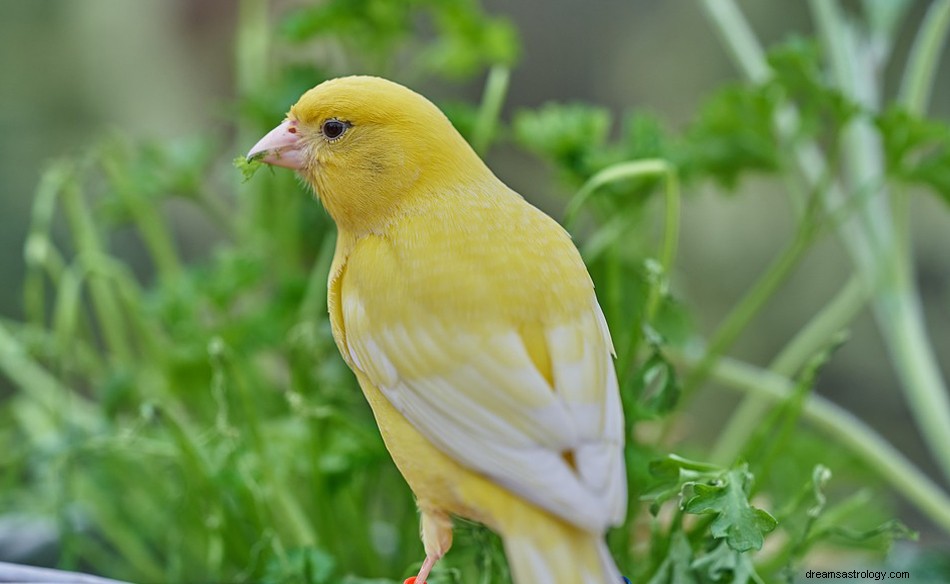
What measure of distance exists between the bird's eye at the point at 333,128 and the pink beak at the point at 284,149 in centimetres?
2

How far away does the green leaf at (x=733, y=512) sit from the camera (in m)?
0.62

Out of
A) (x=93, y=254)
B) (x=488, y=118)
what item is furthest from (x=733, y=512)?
(x=93, y=254)

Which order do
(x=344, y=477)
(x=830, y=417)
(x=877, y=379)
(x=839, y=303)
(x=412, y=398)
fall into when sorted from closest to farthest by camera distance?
(x=412, y=398), (x=344, y=477), (x=830, y=417), (x=839, y=303), (x=877, y=379)

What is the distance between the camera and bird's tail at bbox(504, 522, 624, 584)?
0.52 metres

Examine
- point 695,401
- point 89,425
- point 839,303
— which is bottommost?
point 695,401

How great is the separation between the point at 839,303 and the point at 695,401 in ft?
4.96

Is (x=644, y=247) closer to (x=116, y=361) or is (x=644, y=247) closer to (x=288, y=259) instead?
(x=288, y=259)

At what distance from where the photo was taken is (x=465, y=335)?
578 millimetres

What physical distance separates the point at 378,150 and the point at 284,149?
0.07 metres

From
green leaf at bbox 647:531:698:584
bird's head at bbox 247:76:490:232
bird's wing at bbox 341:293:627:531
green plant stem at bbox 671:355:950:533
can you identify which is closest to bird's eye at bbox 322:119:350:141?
bird's head at bbox 247:76:490:232

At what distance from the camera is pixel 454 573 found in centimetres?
67

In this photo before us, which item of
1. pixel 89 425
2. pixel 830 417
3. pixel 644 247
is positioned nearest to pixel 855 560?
pixel 830 417

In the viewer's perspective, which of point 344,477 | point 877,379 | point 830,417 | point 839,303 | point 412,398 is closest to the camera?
point 412,398

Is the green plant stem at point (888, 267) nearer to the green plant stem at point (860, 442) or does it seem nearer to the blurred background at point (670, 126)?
the green plant stem at point (860, 442)
